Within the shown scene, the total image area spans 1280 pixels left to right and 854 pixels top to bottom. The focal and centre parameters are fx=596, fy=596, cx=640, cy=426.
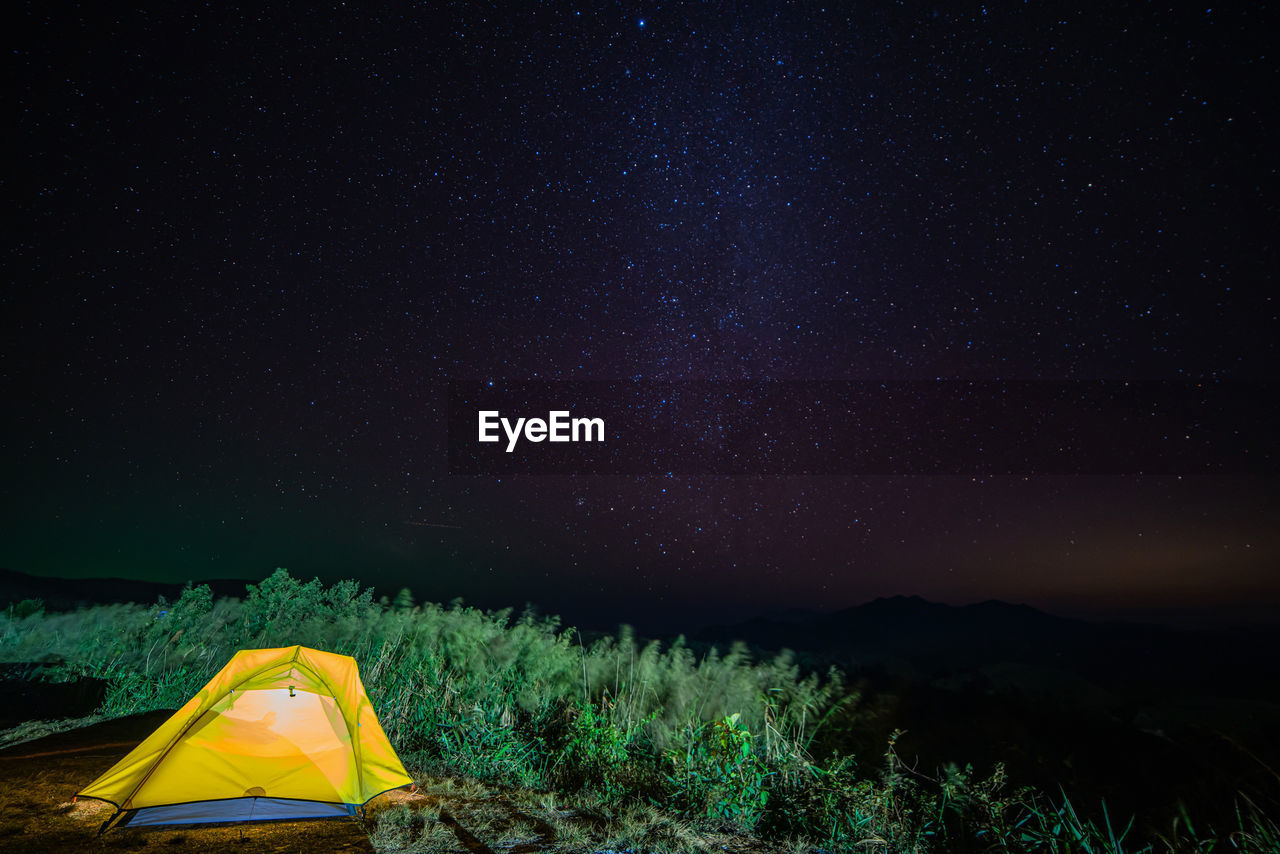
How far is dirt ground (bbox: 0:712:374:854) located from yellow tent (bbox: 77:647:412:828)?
157mm

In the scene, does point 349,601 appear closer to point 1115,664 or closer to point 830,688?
point 830,688

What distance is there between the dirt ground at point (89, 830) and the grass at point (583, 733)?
432mm

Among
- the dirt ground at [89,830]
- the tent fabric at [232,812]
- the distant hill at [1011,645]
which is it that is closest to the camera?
the dirt ground at [89,830]

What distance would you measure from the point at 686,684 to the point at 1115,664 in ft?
120

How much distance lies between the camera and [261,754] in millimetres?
4922

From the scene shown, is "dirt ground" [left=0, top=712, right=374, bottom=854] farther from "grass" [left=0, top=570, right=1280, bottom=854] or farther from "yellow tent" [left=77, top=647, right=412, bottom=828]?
"grass" [left=0, top=570, right=1280, bottom=854]

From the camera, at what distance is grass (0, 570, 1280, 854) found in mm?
4211

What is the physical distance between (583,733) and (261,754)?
2.73 meters

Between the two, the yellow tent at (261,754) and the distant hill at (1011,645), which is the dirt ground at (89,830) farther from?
the distant hill at (1011,645)

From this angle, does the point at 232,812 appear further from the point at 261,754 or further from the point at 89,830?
the point at 89,830

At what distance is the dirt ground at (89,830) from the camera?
412 centimetres

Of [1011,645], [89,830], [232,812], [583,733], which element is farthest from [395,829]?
[1011,645]

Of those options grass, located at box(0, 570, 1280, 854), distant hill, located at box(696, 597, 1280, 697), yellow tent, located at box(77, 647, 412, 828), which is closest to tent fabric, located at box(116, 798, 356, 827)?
yellow tent, located at box(77, 647, 412, 828)

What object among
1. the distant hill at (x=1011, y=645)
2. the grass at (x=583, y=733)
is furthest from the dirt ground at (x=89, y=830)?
the distant hill at (x=1011, y=645)
